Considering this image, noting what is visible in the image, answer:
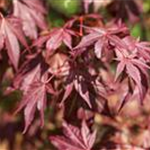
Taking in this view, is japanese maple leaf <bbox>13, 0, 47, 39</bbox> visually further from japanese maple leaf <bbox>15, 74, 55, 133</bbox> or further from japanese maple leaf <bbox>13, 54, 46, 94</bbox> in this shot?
japanese maple leaf <bbox>15, 74, 55, 133</bbox>

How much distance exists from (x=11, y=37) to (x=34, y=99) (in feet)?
0.80

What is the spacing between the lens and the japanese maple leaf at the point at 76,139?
5.59ft

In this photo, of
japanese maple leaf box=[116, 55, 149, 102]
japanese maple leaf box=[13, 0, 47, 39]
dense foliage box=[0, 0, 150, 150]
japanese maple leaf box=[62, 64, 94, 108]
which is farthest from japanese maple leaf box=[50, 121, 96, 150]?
japanese maple leaf box=[13, 0, 47, 39]

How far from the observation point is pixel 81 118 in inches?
72.8

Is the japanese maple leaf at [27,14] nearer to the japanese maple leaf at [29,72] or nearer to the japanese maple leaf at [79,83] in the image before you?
the japanese maple leaf at [29,72]

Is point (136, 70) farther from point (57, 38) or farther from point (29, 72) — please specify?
point (29, 72)

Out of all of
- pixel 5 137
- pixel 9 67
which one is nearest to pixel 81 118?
pixel 9 67

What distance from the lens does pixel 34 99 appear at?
1644mm

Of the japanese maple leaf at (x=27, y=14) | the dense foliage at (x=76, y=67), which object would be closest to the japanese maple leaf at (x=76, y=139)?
the dense foliage at (x=76, y=67)

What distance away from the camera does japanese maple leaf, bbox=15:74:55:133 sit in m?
1.62

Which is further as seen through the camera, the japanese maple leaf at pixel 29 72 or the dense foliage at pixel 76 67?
the japanese maple leaf at pixel 29 72

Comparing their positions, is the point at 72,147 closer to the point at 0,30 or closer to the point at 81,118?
the point at 81,118

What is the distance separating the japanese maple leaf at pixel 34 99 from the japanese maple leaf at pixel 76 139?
0.57ft

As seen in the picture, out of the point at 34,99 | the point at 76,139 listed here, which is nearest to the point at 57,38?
the point at 34,99
